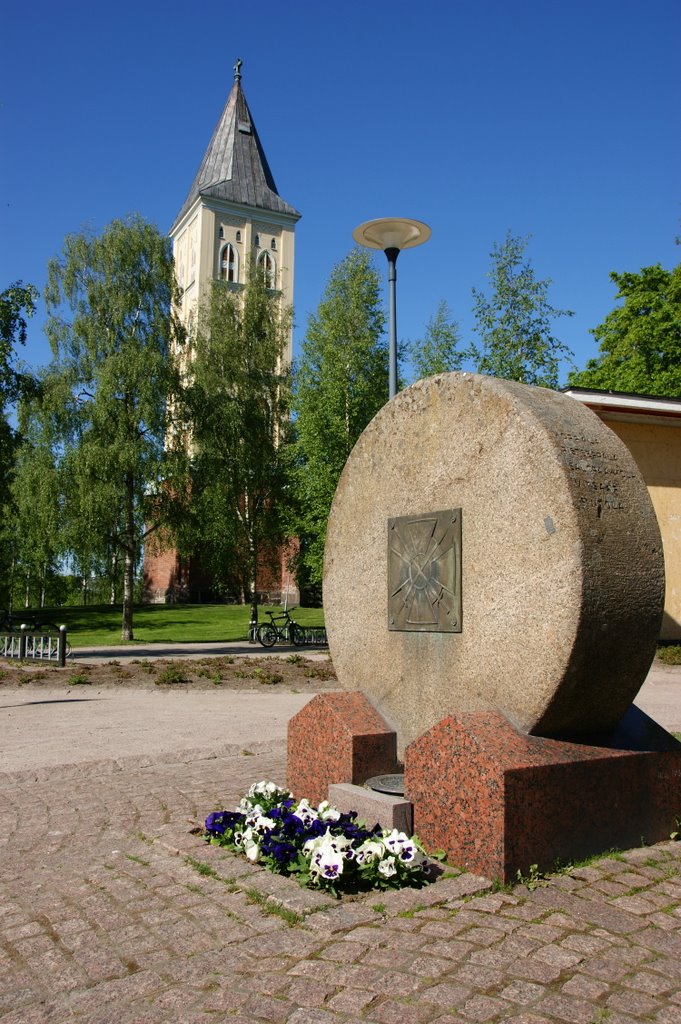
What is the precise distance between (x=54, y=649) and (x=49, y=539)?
3.99 meters

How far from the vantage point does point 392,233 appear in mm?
11352

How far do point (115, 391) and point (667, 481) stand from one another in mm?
13958

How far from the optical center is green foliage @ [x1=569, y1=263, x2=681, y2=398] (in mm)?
29719

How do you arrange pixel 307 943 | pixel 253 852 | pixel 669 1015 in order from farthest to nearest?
1. pixel 253 852
2. pixel 307 943
3. pixel 669 1015

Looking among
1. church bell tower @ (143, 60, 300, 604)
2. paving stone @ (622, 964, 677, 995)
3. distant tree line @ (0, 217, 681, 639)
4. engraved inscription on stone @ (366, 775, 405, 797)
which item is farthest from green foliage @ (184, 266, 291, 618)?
paving stone @ (622, 964, 677, 995)

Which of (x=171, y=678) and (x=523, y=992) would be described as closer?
(x=523, y=992)

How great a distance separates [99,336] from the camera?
23.1 meters

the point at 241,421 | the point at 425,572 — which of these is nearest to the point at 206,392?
the point at 241,421

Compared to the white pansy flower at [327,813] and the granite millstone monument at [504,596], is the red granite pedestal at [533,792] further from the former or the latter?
the white pansy flower at [327,813]

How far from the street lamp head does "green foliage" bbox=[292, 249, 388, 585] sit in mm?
13960

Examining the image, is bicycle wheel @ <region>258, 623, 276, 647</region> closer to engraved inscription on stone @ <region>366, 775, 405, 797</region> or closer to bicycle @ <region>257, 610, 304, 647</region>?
bicycle @ <region>257, 610, 304, 647</region>

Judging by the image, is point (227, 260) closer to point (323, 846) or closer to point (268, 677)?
point (268, 677)

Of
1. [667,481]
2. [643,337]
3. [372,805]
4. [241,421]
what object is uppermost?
[643,337]

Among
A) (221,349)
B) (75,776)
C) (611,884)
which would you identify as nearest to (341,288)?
(221,349)
